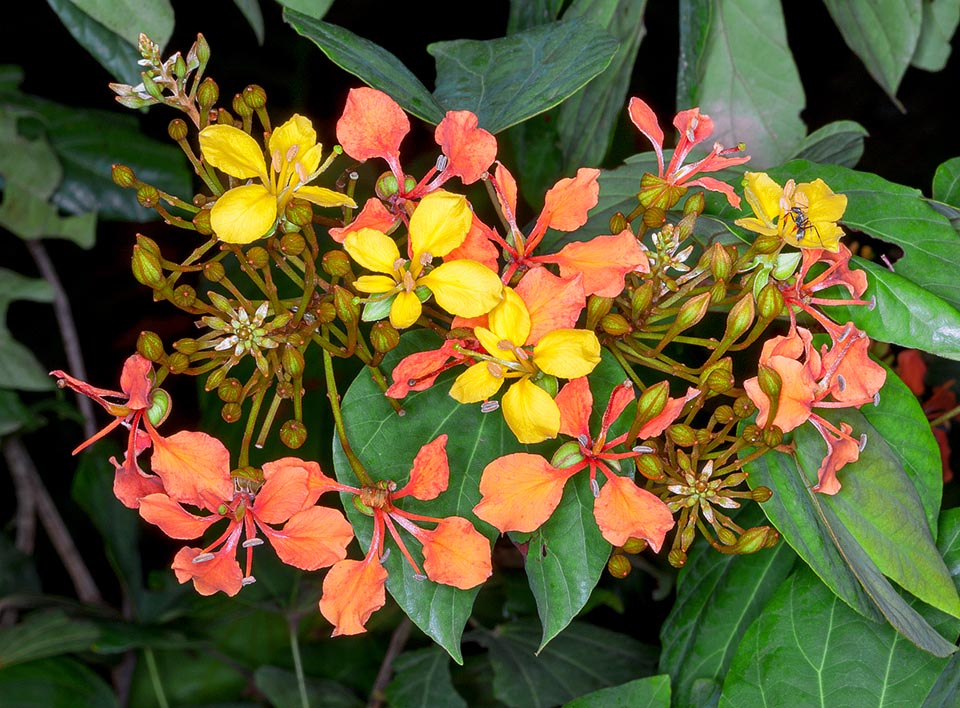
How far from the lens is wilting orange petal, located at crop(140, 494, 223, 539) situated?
68 cm

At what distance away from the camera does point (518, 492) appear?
674 mm

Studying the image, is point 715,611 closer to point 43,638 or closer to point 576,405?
point 576,405

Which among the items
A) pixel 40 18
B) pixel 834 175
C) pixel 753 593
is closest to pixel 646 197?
pixel 834 175

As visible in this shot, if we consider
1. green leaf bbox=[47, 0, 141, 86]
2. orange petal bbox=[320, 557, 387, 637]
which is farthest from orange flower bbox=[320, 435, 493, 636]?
green leaf bbox=[47, 0, 141, 86]

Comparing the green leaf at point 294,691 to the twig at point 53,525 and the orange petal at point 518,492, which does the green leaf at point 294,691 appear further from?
the orange petal at point 518,492

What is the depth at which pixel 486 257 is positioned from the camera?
2.23ft

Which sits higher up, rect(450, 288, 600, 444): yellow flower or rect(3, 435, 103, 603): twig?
rect(450, 288, 600, 444): yellow flower

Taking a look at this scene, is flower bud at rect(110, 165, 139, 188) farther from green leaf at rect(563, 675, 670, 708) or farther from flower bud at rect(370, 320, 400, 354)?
green leaf at rect(563, 675, 670, 708)

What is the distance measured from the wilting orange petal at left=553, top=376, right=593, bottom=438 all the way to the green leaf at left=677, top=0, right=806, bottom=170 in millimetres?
593

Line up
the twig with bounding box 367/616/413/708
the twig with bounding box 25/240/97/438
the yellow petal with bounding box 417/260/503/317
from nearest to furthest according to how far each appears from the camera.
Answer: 1. the yellow petal with bounding box 417/260/503/317
2. the twig with bounding box 367/616/413/708
3. the twig with bounding box 25/240/97/438

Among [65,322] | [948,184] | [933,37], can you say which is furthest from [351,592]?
[933,37]

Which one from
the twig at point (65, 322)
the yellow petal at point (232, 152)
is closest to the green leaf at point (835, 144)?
the yellow petal at point (232, 152)

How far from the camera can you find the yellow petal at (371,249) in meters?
0.64

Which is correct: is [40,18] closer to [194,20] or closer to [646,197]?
[194,20]
